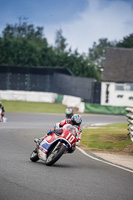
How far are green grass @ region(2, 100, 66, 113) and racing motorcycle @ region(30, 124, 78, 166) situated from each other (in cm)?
3646

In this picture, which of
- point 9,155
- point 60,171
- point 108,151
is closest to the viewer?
point 60,171

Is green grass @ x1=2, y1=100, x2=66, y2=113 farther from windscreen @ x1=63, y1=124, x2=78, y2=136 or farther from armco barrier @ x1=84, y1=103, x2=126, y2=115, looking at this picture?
windscreen @ x1=63, y1=124, x2=78, y2=136

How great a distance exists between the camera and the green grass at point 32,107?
48.8 metres

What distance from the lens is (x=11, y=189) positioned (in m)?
7.50

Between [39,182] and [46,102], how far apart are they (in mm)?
48442

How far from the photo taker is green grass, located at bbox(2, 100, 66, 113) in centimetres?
4878

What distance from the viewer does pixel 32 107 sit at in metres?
51.4

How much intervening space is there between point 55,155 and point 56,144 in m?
0.45

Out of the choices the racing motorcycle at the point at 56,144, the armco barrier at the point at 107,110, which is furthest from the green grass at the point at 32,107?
the racing motorcycle at the point at 56,144

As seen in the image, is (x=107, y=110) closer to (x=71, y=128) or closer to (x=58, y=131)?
(x=71, y=128)

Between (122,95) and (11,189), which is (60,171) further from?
(122,95)

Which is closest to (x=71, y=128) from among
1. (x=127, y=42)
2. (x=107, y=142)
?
(x=107, y=142)

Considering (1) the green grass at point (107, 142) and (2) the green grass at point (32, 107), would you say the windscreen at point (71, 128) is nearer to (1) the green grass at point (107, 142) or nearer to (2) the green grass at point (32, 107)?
(1) the green grass at point (107, 142)

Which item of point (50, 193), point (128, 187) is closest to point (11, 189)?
point (50, 193)
